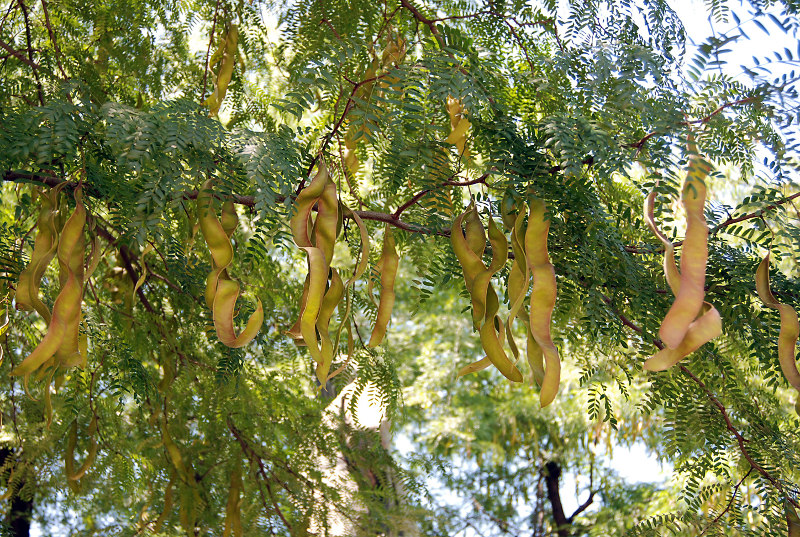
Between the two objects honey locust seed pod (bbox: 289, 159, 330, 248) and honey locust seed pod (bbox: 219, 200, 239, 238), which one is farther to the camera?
honey locust seed pod (bbox: 219, 200, 239, 238)

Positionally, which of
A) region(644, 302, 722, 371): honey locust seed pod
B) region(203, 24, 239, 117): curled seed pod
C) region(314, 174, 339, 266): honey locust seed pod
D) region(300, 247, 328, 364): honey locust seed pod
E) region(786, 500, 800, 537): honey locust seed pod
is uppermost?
region(203, 24, 239, 117): curled seed pod

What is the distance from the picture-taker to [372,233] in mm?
2650

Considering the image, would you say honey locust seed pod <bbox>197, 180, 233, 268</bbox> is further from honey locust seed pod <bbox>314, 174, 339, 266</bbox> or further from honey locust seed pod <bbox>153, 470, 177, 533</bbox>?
→ honey locust seed pod <bbox>153, 470, 177, 533</bbox>

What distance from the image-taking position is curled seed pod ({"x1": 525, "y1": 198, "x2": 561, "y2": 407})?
3.55 feet

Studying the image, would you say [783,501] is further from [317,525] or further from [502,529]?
[502,529]

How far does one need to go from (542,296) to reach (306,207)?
407mm

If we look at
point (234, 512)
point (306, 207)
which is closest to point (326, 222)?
point (306, 207)

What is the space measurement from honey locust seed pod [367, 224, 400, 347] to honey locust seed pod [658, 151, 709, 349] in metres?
0.52

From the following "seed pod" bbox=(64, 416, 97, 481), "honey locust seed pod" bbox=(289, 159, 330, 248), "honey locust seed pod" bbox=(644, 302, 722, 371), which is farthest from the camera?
"seed pod" bbox=(64, 416, 97, 481)

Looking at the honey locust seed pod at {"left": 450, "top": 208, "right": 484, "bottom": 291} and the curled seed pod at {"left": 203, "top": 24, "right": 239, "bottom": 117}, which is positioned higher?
the curled seed pod at {"left": 203, "top": 24, "right": 239, "bottom": 117}

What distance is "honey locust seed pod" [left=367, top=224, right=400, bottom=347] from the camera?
1.33 meters

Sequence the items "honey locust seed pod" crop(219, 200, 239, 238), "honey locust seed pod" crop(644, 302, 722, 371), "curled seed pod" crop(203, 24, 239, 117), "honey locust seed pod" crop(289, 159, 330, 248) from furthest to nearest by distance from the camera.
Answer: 1. "curled seed pod" crop(203, 24, 239, 117)
2. "honey locust seed pod" crop(219, 200, 239, 238)
3. "honey locust seed pod" crop(289, 159, 330, 248)
4. "honey locust seed pod" crop(644, 302, 722, 371)

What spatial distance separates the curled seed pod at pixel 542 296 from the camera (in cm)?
108

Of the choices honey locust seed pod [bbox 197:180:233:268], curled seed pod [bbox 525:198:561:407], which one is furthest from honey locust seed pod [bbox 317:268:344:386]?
curled seed pod [bbox 525:198:561:407]
